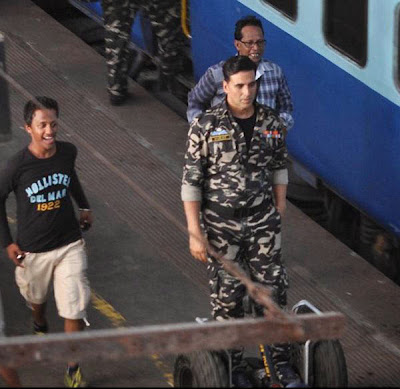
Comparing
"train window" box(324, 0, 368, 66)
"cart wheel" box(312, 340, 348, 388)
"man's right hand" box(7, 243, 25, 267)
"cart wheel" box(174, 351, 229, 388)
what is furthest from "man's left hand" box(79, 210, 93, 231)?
"train window" box(324, 0, 368, 66)

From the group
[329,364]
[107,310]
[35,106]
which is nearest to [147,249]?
[107,310]

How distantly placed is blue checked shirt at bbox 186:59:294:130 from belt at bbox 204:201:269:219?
1.13 m

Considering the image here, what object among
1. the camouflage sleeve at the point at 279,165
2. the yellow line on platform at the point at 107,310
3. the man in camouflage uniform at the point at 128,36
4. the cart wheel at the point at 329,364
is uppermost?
the camouflage sleeve at the point at 279,165

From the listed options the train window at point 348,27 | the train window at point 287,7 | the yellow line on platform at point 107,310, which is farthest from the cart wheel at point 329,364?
the train window at point 287,7

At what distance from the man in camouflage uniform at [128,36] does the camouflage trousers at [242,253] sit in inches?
185

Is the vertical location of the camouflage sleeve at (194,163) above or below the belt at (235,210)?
above

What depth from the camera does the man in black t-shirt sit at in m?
7.91

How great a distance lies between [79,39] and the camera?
14.1m

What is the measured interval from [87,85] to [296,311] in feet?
18.1

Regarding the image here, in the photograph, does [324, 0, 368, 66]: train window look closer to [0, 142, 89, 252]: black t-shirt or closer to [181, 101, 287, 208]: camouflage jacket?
[181, 101, 287, 208]: camouflage jacket

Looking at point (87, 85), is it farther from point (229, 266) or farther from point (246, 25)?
point (229, 266)

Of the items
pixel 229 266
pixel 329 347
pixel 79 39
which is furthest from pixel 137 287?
pixel 79 39

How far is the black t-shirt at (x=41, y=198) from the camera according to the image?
26.0 feet

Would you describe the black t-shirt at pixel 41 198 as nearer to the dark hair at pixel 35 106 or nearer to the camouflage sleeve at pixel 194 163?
the dark hair at pixel 35 106
